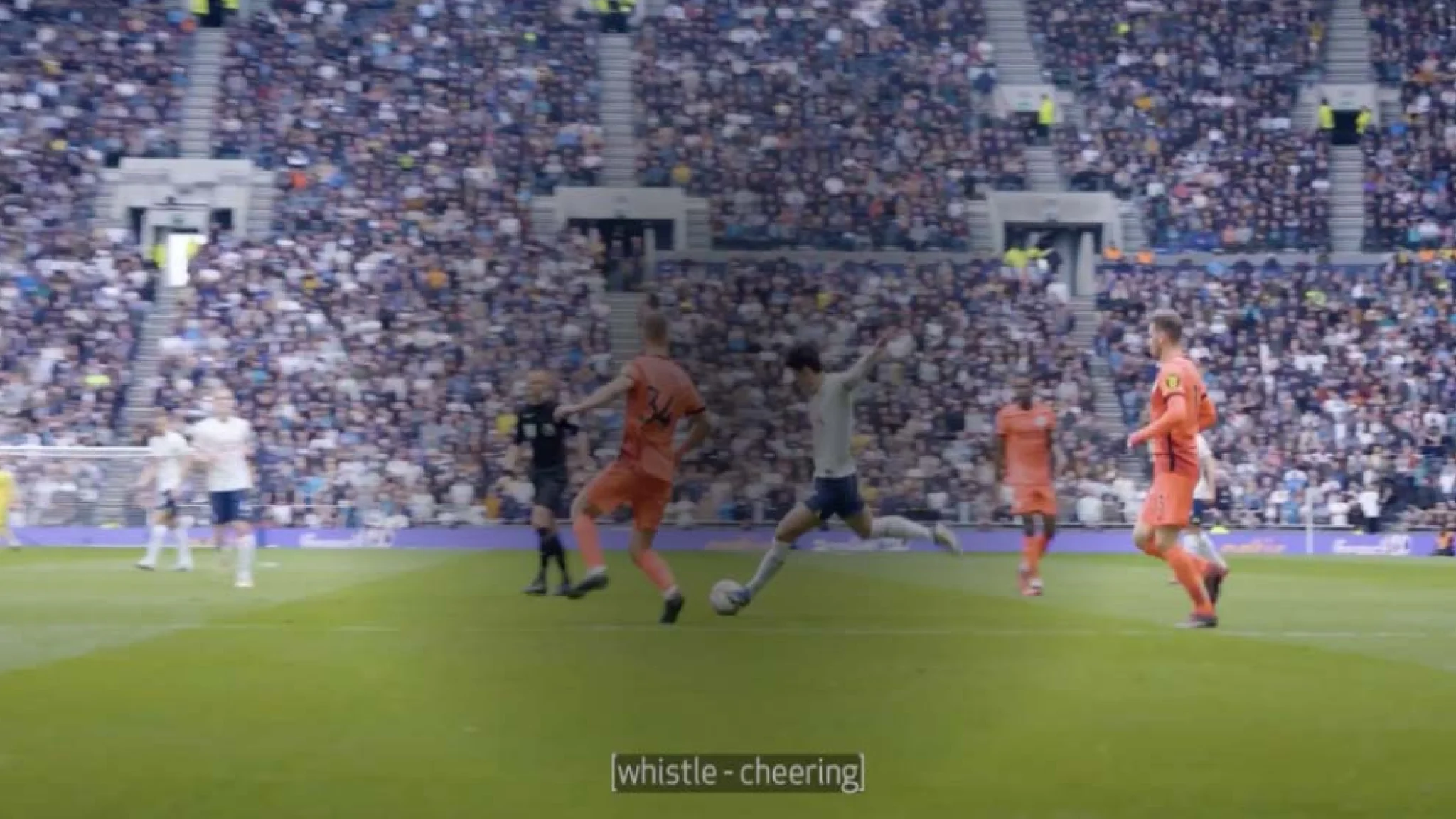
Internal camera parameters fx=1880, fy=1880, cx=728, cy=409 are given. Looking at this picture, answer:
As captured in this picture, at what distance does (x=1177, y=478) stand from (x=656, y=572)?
2877mm

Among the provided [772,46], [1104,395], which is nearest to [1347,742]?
[1104,395]

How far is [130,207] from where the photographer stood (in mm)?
12359

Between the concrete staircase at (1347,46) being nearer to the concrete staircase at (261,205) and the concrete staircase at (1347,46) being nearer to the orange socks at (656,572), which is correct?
the concrete staircase at (261,205)

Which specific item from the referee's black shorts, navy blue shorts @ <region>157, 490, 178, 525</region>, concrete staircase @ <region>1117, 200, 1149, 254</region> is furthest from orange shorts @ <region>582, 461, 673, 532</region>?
navy blue shorts @ <region>157, 490, 178, 525</region>

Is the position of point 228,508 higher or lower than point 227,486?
lower

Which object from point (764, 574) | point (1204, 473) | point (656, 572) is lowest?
point (656, 572)

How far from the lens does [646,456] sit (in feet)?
17.5

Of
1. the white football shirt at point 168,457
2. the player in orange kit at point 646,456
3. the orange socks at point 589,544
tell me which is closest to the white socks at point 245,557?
the white football shirt at point 168,457

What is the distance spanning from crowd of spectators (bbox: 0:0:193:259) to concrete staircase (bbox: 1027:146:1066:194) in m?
2.00

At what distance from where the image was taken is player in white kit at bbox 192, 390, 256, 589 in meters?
11.9

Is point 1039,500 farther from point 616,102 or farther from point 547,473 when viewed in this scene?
point 616,102

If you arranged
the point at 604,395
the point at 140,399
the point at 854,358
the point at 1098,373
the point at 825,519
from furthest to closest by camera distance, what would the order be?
1. the point at 140,399
2. the point at 825,519
3. the point at 1098,373
4. the point at 604,395
5. the point at 854,358

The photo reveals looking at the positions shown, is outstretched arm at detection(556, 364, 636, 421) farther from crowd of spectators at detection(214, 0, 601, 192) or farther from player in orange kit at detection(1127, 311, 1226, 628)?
player in orange kit at detection(1127, 311, 1226, 628)

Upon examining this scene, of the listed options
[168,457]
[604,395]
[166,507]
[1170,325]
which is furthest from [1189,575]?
[166,507]
